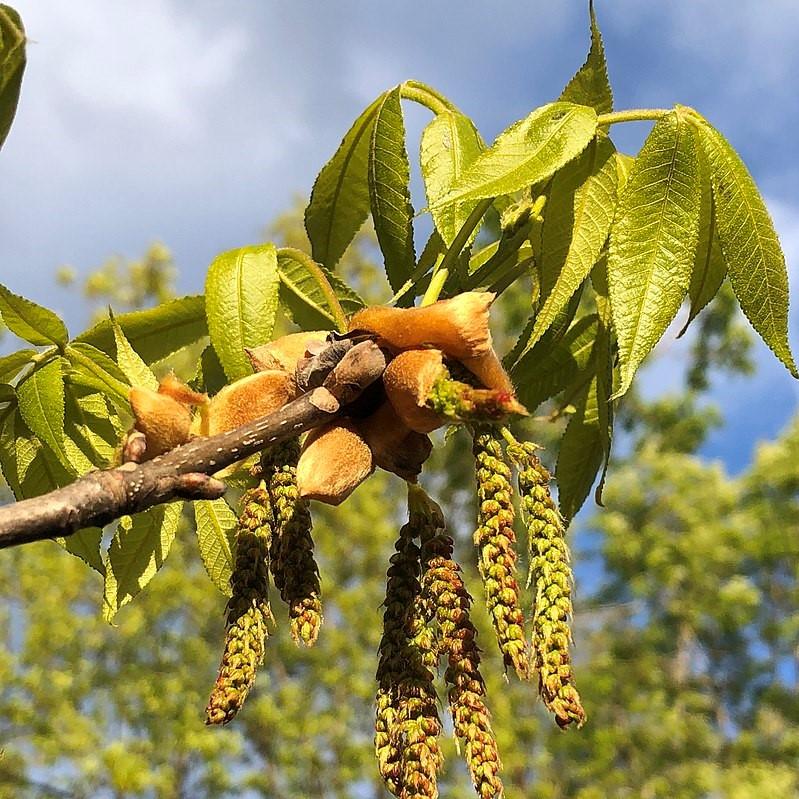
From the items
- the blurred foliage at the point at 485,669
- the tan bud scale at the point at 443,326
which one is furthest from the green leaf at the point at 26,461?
the blurred foliage at the point at 485,669

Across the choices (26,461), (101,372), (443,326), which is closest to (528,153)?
(443,326)

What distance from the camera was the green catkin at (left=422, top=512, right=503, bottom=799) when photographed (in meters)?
0.85

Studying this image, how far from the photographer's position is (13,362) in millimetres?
1360

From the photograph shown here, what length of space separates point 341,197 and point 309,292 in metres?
0.21

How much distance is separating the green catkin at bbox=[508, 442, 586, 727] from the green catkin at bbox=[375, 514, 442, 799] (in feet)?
0.50

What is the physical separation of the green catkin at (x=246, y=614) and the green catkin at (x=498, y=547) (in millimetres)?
236

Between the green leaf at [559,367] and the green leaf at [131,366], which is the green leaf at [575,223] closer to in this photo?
the green leaf at [559,367]

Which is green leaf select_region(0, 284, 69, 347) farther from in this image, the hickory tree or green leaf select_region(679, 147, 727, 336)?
green leaf select_region(679, 147, 727, 336)

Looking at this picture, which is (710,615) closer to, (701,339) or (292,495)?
(701,339)

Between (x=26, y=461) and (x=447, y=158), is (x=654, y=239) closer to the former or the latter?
(x=447, y=158)

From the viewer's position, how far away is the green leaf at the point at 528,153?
3.51 ft

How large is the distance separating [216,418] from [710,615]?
1379cm

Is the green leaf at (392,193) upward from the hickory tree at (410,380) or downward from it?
upward

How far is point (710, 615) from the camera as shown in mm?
13461
